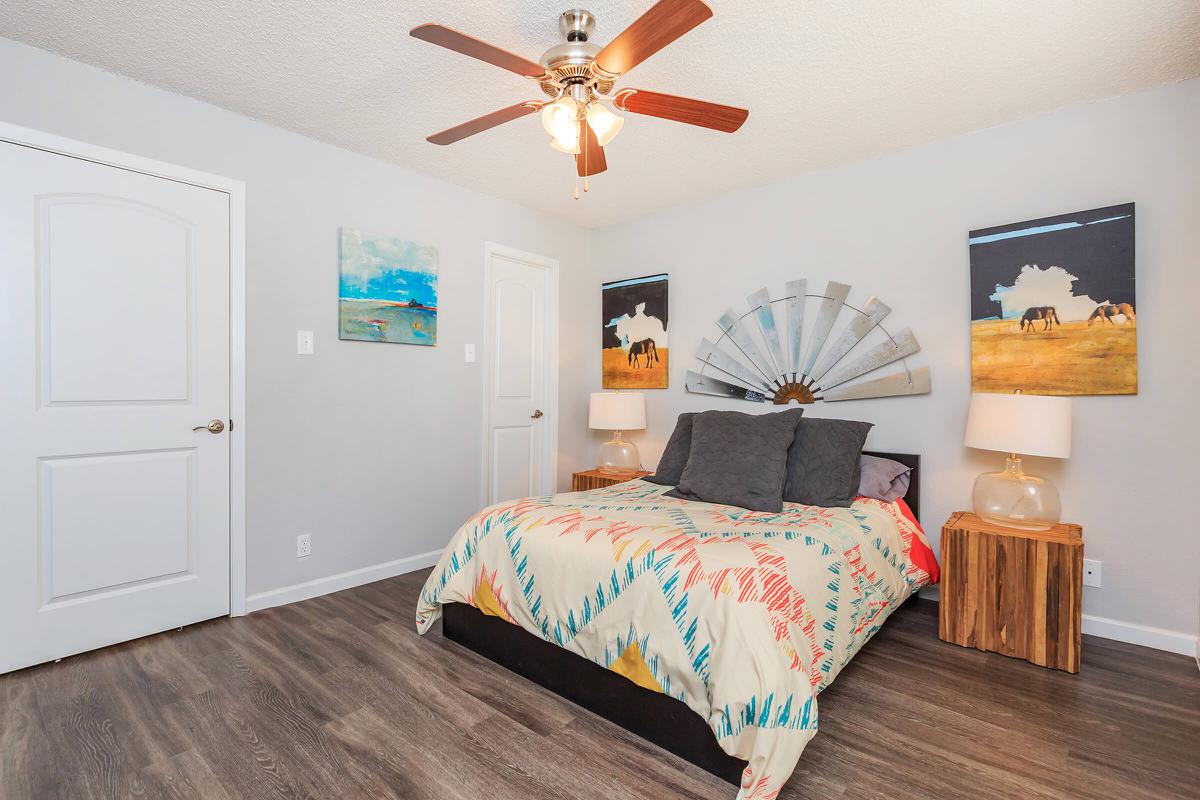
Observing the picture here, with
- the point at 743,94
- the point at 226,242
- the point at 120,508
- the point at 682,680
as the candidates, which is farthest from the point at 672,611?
the point at 226,242

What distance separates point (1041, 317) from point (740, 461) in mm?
1536

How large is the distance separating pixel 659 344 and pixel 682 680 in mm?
2790

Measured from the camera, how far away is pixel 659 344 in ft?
13.8

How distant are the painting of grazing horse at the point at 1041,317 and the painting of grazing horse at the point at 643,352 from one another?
7.09 ft

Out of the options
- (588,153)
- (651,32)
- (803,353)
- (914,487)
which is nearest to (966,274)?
(803,353)

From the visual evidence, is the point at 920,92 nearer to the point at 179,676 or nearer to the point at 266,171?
the point at 266,171

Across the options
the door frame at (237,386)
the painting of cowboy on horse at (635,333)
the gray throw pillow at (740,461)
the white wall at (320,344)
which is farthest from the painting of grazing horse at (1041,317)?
the door frame at (237,386)

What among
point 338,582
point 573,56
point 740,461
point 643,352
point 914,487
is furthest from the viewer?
point 643,352

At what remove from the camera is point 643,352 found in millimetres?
4285

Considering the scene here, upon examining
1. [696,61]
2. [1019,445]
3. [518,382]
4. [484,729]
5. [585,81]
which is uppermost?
[696,61]

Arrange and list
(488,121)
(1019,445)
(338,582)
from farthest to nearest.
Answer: (338,582)
(1019,445)
(488,121)

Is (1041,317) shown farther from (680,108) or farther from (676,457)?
(680,108)

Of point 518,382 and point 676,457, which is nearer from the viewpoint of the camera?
point 676,457

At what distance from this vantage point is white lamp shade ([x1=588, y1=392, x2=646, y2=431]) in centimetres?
394
